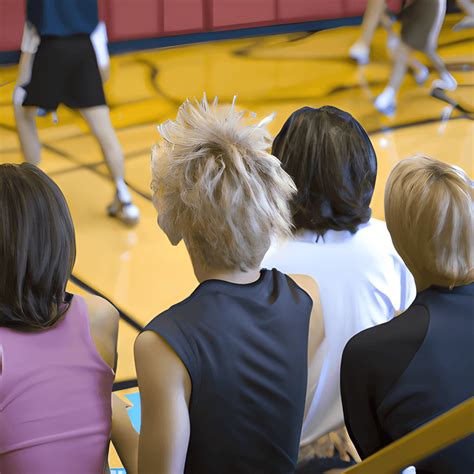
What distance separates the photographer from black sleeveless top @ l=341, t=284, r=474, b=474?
1.20 meters

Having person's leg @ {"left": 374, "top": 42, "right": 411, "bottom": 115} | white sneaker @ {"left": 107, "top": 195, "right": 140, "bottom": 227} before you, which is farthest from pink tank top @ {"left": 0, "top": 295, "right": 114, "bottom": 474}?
person's leg @ {"left": 374, "top": 42, "right": 411, "bottom": 115}

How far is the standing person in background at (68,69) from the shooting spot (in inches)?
122

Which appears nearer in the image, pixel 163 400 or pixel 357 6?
pixel 163 400

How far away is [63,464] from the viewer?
4.17 ft

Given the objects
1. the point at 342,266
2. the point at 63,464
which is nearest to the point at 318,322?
the point at 342,266

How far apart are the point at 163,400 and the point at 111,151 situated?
88.0 inches

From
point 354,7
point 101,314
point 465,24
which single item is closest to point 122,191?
point 101,314

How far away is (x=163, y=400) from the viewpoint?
1.15m

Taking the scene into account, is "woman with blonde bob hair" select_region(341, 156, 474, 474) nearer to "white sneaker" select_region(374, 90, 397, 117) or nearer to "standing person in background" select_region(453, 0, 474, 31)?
"white sneaker" select_region(374, 90, 397, 117)

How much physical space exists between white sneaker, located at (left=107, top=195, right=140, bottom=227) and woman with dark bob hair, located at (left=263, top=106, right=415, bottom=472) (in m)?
1.75

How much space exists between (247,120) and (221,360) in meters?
0.40

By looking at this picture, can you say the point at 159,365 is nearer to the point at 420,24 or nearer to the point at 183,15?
the point at 420,24

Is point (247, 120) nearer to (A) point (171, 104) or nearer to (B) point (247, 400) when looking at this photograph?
(B) point (247, 400)

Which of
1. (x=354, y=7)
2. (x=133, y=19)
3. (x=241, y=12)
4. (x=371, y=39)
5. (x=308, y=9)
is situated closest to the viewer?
(x=133, y=19)
